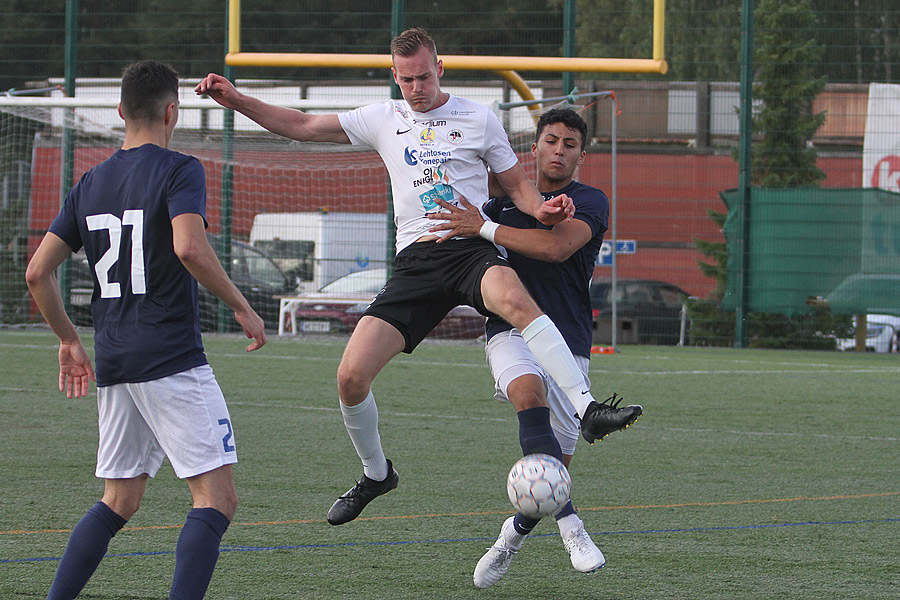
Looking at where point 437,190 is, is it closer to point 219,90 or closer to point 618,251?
point 219,90

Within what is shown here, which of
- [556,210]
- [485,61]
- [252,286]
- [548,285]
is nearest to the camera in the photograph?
[556,210]

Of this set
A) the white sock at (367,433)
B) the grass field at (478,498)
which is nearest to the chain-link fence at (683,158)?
the grass field at (478,498)

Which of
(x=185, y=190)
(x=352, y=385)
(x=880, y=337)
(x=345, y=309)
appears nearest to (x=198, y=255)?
(x=185, y=190)

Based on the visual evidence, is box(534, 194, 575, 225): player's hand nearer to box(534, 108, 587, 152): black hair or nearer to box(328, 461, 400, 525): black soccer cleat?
box(534, 108, 587, 152): black hair

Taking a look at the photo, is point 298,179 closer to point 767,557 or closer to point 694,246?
point 694,246

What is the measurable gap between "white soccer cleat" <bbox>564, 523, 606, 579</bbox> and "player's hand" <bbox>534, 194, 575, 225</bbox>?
4.02 feet

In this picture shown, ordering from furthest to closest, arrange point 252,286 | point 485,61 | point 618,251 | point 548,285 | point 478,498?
point 252,286, point 618,251, point 485,61, point 478,498, point 548,285

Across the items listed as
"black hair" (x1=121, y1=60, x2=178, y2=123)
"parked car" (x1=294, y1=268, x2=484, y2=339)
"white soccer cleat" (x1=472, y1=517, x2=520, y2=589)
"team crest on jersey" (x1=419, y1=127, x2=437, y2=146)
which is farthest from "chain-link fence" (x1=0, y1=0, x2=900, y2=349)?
"black hair" (x1=121, y1=60, x2=178, y2=123)

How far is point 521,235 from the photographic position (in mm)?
4797

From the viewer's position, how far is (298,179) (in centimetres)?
1823

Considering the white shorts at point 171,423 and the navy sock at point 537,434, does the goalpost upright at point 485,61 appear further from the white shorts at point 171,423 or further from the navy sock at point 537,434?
the white shorts at point 171,423

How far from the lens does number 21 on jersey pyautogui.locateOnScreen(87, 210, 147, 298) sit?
11.7 ft

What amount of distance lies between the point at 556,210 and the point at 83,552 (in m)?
2.18

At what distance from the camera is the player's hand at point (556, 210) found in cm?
462
